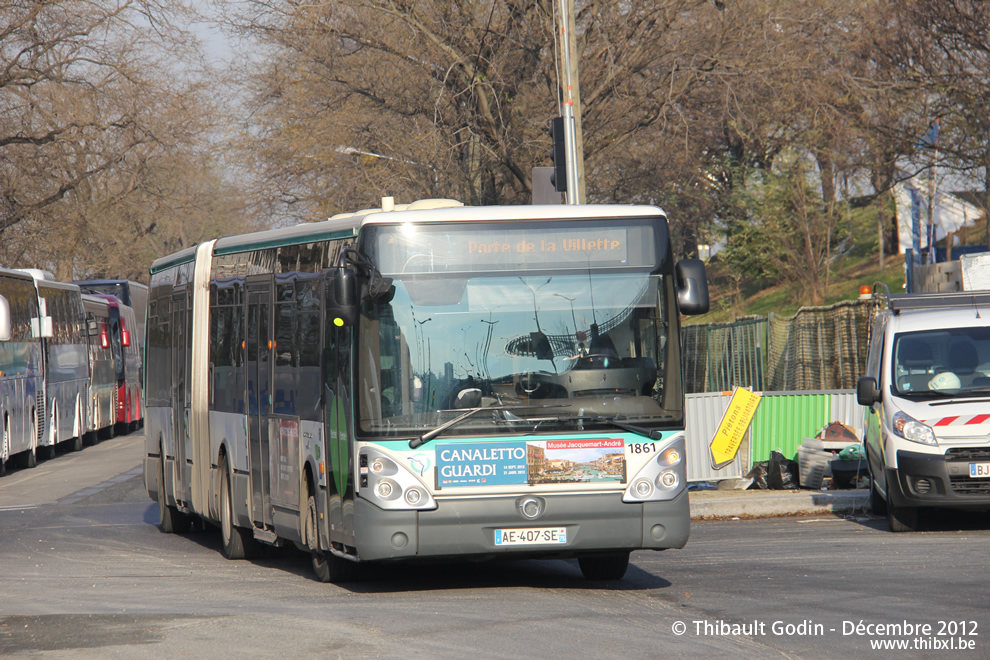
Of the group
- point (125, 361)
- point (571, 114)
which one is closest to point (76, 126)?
point (125, 361)

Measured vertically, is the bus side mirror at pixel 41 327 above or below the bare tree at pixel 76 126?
below

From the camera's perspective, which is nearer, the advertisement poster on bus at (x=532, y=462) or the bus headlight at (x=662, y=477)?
the advertisement poster on bus at (x=532, y=462)

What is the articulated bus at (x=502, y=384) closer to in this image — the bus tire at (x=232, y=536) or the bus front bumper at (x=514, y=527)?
the bus front bumper at (x=514, y=527)

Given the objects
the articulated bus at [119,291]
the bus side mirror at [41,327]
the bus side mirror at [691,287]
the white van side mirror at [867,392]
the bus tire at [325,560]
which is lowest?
the bus tire at [325,560]

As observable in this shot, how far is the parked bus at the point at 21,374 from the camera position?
81.6 feet

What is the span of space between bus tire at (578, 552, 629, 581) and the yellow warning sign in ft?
22.1

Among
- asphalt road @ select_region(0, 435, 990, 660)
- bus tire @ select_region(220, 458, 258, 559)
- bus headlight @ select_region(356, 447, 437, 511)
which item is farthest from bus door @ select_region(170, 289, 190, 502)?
bus headlight @ select_region(356, 447, 437, 511)

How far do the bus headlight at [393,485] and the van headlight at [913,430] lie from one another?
550 cm

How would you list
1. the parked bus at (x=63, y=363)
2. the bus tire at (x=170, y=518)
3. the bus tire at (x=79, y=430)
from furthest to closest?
the bus tire at (x=79, y=430), the parked bus at (x=63, y=363), the bus tire at (x=170, y=518)

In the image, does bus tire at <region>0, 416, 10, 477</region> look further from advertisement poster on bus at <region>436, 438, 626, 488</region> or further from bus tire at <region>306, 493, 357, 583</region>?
advertisement poster on bus at <region>436, 438, 626, 488</region>

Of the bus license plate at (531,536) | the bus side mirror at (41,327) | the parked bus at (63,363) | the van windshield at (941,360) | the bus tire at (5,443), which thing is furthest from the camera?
the parked bus at (63,363)

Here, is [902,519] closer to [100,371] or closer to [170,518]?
[170,518]

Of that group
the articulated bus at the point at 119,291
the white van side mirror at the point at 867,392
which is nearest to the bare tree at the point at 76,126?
the articulated bus at the point at 119,291

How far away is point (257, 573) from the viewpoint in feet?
38.7
